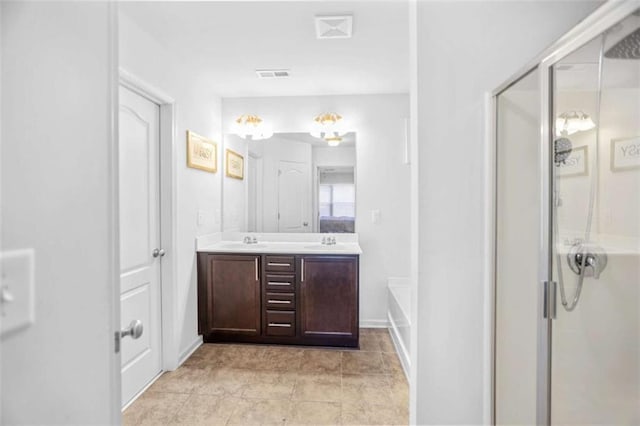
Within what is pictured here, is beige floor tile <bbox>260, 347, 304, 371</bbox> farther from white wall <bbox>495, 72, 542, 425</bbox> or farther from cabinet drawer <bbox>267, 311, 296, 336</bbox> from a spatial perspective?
white wall <bbox>495, 72, 542, 425</bbox>

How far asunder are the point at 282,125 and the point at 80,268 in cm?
302

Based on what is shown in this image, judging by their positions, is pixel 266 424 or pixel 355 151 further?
pixel 355 151

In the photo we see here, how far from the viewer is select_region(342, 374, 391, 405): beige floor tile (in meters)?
2.16

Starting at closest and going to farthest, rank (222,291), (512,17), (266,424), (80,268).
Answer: (80,268), (512,17), (266,424), (222,291)

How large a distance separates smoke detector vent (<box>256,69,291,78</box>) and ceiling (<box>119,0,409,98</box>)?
5 cm

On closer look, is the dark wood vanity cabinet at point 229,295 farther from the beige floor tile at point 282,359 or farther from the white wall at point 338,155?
the white wall at point 338,155

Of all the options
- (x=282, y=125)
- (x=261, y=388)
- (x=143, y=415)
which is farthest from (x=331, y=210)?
(x=143, y=415)

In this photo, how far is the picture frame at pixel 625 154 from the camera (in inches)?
47.0

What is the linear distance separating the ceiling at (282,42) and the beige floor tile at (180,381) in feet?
7.90

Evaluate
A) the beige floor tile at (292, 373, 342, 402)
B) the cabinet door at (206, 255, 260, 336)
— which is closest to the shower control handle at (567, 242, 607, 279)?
the beige floor tile at (292, 373, 342, 402)

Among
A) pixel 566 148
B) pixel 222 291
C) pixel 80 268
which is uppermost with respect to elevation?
pixel 566 148

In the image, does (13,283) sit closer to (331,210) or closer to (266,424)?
(266,424)

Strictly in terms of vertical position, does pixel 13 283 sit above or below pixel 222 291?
above

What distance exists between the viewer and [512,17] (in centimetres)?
150
